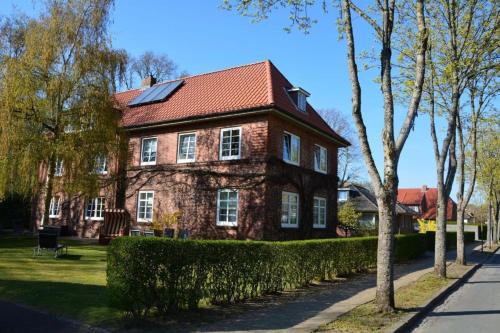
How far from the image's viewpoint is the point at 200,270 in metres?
8.30

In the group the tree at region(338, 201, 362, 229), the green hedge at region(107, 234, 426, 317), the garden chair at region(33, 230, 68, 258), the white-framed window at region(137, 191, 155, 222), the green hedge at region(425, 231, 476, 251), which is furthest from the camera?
the tree at region(338, 201, 362, 229)

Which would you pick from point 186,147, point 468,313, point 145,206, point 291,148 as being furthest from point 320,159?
point 468,313

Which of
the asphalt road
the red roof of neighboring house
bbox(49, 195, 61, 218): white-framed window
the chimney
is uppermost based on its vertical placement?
the chimney

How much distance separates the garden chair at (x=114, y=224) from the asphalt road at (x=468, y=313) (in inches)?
607

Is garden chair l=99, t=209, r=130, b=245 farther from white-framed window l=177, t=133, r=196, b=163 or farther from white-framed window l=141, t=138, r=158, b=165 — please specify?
white-framed window l=177, t=133, r=196, b=163

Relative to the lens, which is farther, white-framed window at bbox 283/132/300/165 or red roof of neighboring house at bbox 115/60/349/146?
white-framed window at bbox 283/132/300/165

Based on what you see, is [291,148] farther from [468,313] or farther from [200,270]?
[200,270]

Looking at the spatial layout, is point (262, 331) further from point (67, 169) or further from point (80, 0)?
point (80, 0)

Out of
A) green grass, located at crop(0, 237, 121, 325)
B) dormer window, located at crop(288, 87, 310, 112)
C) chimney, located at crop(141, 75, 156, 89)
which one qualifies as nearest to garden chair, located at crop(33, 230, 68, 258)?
green grass, located at crop(0, 237, 121, 325)

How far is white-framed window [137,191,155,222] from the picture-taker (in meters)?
23.8

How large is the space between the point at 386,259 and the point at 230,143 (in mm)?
13291

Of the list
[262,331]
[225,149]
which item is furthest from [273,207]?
[262,331]

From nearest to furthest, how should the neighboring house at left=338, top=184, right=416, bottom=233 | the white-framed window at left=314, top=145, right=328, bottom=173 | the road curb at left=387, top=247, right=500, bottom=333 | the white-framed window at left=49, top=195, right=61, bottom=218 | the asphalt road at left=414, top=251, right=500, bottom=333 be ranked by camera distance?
1. the road curb at left=387, top=247, right=500, bottom=333
2. the asphalt road at left=414, top=251, right=500, bottom=333
3. the white-framed window at left=314, top=145, right=328, bottom=173
4. the white-framed window at left=49, top=195, right=61, bottom=218
5. the neighboring house at left=338, top=184, right=416, bottom=233

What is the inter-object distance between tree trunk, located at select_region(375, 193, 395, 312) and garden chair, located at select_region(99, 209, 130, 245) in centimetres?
1587
